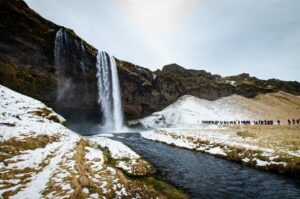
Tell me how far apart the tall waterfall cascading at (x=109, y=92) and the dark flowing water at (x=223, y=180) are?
5142cm

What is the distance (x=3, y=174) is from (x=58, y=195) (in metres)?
3.80

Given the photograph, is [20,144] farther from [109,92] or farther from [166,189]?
[109,92]

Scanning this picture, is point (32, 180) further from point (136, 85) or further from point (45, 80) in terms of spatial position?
point (136, 85)

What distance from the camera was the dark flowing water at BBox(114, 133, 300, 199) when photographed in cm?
1215

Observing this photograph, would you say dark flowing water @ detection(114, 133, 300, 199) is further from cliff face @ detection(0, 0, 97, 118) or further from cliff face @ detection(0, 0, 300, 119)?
cliff face @ detection(0, 0, 300, 119)

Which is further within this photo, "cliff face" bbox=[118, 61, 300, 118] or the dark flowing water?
"cliff face" bbox=[118, 61, 300, 118]

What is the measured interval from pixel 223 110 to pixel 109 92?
184ft

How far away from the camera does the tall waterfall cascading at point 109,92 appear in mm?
67781

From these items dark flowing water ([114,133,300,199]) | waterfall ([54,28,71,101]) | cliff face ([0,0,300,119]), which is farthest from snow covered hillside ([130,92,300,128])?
dark flowing water ([114,133,300,199])

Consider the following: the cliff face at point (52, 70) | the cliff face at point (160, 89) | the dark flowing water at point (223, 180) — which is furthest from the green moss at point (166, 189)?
the cliff face at point (160, 89)

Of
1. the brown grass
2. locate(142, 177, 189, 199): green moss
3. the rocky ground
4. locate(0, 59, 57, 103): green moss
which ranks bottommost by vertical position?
locate(142, 177, 189, 199): green moss

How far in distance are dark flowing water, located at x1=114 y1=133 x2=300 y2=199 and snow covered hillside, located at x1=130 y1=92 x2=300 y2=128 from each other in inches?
2264

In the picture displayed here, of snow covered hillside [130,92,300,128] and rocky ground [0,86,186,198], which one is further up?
snow covered hillside [130,92,300,128]

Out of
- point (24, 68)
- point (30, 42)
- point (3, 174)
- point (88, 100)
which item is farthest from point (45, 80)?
point (3, 174)
